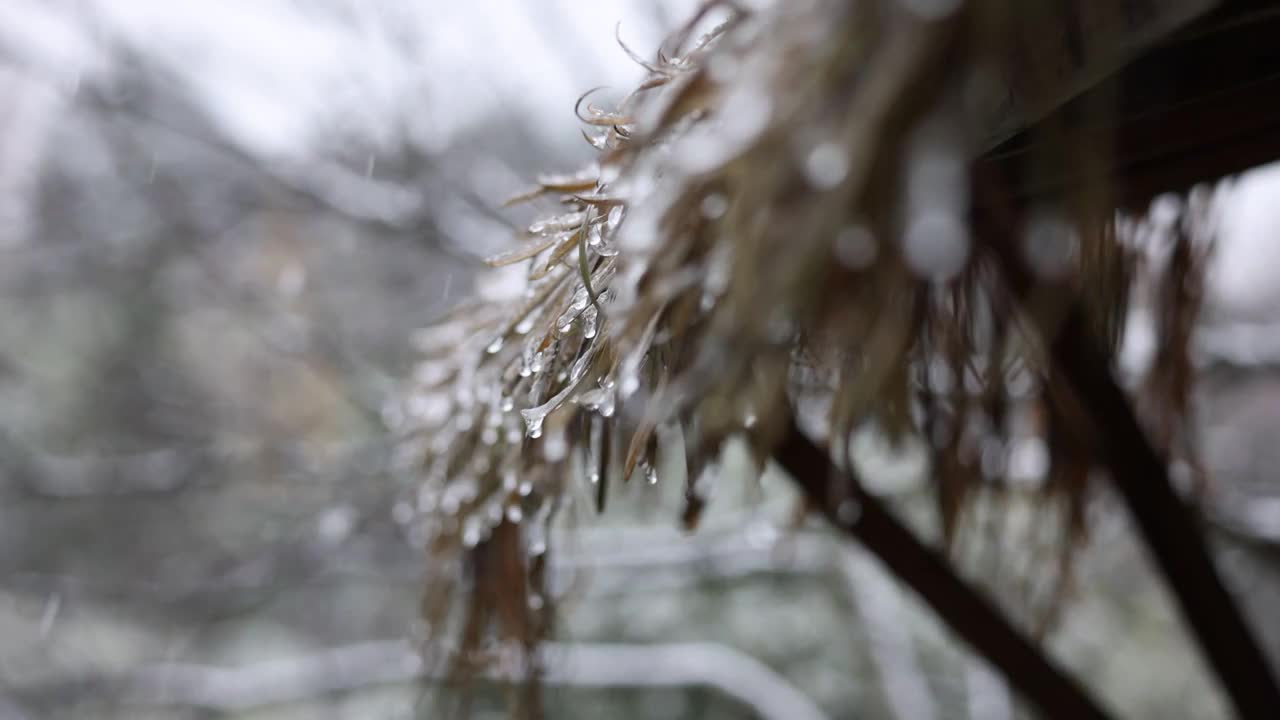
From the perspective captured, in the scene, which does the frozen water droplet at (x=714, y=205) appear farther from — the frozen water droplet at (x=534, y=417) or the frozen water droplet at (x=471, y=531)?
the frozen water droplet at (x=471, y=531)

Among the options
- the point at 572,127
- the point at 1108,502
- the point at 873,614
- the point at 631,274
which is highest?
the point at 572,127

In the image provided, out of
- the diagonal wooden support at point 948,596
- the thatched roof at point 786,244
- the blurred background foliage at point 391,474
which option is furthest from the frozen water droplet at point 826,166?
the blurred background foliage at point 391,474

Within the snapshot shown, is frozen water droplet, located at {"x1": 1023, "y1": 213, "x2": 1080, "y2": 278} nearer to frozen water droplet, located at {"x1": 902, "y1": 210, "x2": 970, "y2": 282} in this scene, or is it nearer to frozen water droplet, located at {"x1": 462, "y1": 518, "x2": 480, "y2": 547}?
frozen water droplet, located at {"x1": 902, "y1": 210, "x2": 970, "y2": 282}

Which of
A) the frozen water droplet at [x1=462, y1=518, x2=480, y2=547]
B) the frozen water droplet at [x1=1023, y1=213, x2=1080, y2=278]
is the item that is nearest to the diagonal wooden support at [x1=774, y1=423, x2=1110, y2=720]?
the frozen water droplet at [x1=462, y1=518, x2=480, y2=547]

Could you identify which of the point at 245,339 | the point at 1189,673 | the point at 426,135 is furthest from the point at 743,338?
the point at 245,339

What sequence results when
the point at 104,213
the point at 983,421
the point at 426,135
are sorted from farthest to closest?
1. the point at 104,213
2. the point at 426,135
3. the point at 983,421

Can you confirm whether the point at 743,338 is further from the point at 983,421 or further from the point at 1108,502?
the point at 1108,502
